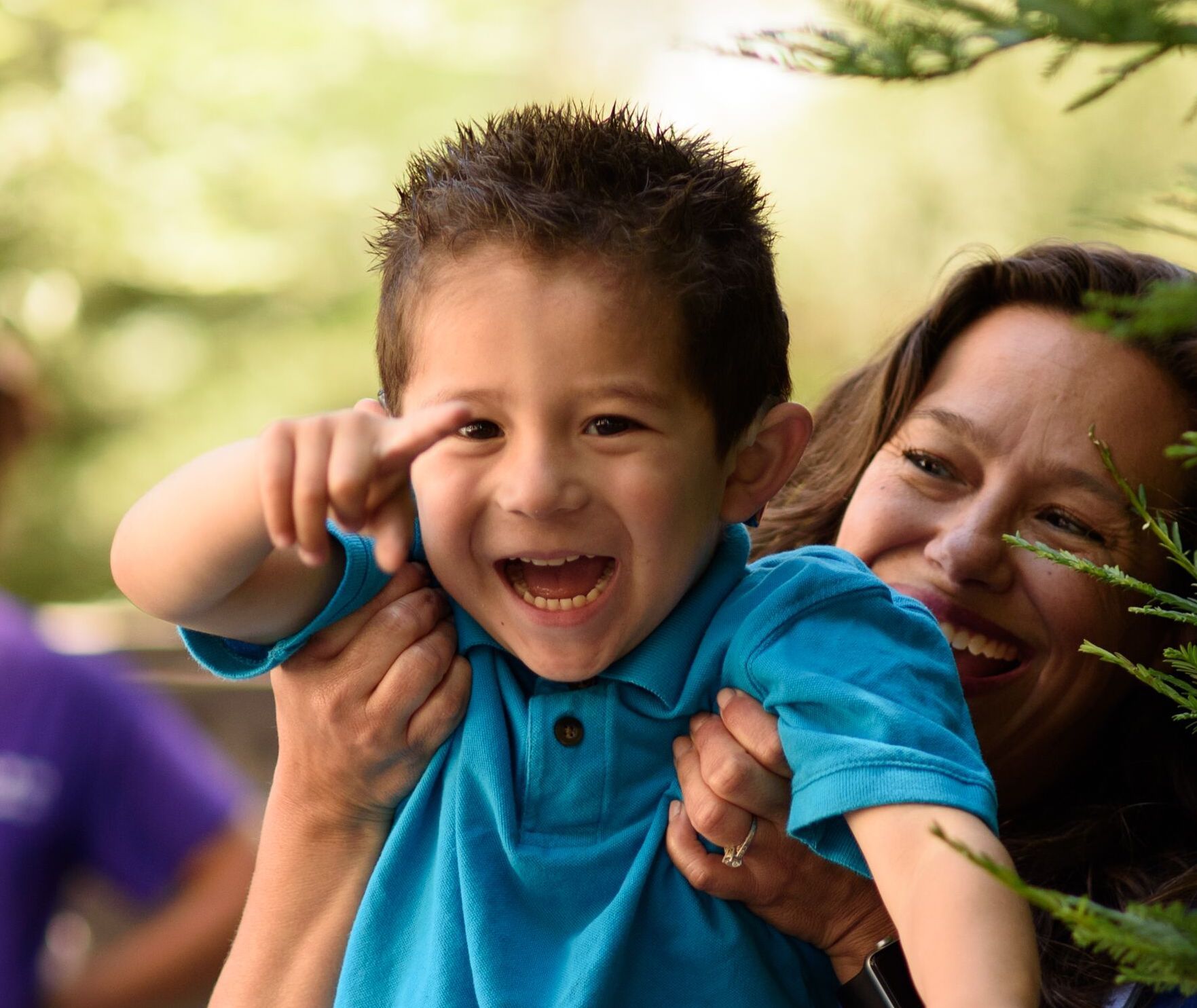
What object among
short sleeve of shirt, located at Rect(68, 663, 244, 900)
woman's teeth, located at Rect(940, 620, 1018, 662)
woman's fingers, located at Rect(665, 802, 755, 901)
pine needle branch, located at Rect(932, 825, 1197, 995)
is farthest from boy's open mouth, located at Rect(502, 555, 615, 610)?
short sleeve of shirt, located at Rect(68, 663, 244, 900)

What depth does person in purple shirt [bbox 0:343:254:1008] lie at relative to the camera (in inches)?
103

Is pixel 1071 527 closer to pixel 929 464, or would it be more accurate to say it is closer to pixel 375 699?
pixel 929 464

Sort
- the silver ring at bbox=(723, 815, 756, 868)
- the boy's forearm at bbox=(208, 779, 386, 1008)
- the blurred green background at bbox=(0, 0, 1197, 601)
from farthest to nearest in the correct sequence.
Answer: the blurred green background at bbox=(0, 0, 1197, 601)
the boy's forearm at bbox=(208, 779, 386, 1008)
the silver ring at bbox=(723, 815, 756, 868)

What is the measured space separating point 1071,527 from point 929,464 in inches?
8.8

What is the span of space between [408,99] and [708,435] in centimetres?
907

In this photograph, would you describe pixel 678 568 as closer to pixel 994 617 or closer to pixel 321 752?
pixel 321 752

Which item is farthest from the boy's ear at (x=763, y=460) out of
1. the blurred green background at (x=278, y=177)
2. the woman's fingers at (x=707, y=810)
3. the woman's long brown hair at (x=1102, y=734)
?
the blurred green background at (x=278, y=177)

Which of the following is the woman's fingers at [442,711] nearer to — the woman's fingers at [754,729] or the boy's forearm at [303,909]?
the boy's forearm at [303,909]

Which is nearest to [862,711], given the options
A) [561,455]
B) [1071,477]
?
[561,455]

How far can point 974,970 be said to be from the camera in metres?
1.08

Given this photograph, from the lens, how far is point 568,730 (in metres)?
1.47

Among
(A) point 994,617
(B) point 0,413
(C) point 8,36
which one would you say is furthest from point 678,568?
(C) point 8,36

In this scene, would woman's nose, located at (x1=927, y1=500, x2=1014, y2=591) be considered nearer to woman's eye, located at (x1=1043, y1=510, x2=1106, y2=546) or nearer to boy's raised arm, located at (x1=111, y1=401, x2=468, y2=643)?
woman's eye, located at (x1=1043, y1=510, x2=1106, y2=546)

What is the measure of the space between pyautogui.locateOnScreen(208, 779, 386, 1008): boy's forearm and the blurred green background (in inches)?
326
